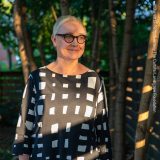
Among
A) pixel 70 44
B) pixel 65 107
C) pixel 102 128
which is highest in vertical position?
pixel 70 44

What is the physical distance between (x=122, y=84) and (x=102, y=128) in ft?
7.40

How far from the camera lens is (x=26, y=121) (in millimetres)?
2895

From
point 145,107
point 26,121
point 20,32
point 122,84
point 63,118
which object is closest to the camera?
point 63,118

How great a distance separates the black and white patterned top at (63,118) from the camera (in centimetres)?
279

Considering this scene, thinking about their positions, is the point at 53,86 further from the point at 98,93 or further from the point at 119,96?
the point at 119,96

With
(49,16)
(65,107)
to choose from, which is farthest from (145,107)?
(49,16)

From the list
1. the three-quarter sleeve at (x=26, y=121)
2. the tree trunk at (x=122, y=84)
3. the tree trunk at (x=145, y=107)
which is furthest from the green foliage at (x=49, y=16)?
the three-quarter sleeve at (x=26, y=121)

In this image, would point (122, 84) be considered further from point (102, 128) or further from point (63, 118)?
point (63, 118)

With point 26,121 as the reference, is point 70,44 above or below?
above

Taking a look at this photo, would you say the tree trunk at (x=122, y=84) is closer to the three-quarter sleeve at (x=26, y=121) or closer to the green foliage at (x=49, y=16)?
the green foliage at (x=49, y=16)

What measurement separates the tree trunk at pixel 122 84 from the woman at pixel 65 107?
80.0 inches

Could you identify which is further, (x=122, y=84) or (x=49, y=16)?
(x=49, y=16)

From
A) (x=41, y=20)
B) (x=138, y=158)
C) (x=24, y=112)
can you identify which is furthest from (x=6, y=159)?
(x=24, y=112)

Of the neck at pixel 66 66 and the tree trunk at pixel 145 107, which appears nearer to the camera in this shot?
the neck at pixel 66 66
